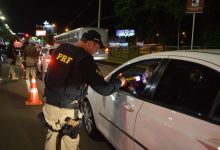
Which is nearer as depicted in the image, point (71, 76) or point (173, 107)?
point (173, 107)

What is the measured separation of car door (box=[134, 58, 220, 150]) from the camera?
3043 mm

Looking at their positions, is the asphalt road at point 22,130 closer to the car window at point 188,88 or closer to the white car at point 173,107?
the white car at point 173,107

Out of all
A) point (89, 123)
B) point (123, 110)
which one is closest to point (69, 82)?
point (123, 110)

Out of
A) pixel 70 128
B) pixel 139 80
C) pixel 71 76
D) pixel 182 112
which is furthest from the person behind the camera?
pixel 139 80

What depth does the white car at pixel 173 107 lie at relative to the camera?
310cm

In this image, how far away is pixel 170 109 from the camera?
3.53 m

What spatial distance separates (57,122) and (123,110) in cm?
90

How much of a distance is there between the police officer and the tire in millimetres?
2029

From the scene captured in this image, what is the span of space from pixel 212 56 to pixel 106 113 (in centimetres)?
210

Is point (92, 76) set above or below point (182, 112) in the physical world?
above

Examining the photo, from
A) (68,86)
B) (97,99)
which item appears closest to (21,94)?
(97,99)

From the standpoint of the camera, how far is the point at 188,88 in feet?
11.7

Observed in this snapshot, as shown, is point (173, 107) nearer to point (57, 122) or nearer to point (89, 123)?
point (57, 122)

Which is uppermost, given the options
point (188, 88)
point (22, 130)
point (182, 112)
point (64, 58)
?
point (64, 58)
